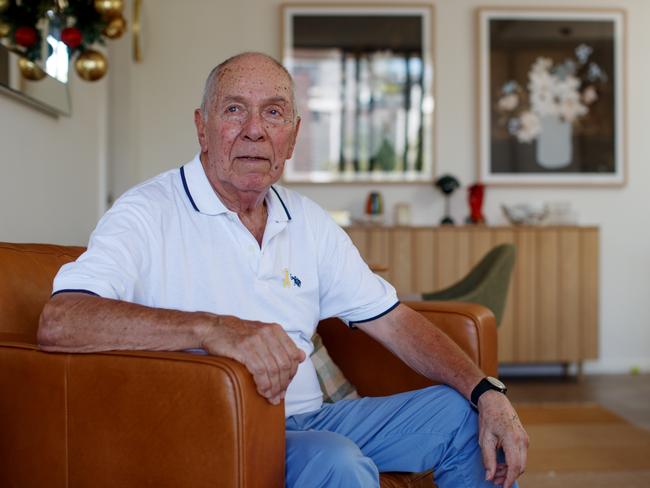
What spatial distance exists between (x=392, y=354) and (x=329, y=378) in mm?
181

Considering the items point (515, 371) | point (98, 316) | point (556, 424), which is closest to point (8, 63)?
point (98, 316)

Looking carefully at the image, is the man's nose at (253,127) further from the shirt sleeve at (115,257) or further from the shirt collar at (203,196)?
the shirt sleeve at (115,257)

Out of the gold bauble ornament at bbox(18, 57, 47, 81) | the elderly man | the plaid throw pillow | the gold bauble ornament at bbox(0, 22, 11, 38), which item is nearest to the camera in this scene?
the elderly man

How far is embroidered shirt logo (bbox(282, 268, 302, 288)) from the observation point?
1.66m

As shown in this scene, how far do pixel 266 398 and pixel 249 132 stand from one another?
66cm

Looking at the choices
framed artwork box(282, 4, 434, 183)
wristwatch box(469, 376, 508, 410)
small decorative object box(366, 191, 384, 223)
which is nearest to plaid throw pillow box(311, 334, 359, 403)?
wristwatch box(469, 376, 508, 410)

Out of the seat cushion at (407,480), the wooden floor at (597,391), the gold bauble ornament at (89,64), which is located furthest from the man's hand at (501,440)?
the wooden floor at (597,391)

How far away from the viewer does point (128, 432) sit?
4.01 ft

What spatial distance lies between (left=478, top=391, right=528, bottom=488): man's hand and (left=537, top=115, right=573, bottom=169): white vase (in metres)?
3.87

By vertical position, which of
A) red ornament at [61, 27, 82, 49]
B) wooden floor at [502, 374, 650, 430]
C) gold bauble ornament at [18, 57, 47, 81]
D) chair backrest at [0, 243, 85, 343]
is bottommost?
wooden floor at [502, 374, 650, 430]

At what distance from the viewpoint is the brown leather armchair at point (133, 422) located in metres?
1.17

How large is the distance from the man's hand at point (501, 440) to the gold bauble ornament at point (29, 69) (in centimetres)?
171

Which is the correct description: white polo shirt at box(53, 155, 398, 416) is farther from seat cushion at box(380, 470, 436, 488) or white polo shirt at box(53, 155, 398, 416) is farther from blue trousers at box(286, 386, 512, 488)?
seat cushion at box(380, 470, 436, 488)

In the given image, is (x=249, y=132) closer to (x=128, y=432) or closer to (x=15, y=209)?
(x=128, y=432)
